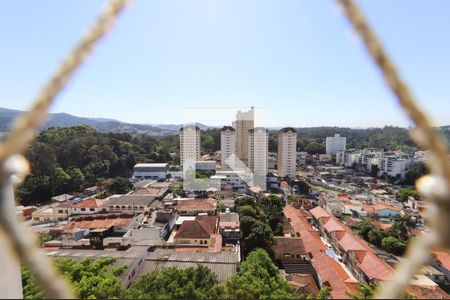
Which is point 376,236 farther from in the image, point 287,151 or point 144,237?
point 287,151

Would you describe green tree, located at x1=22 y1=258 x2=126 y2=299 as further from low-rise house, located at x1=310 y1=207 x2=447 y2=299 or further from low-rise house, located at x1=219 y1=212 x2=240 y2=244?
low-rise house, located at x1=219 y1=212 x2=240 y2=244

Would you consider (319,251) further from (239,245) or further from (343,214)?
(343,214)

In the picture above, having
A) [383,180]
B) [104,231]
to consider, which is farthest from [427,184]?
[383,180]

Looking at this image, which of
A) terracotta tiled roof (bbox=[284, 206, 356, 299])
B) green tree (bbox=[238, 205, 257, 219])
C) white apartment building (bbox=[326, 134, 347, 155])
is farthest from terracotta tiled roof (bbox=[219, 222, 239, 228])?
white apartment building (bbox=[326, 134, 347, 155])

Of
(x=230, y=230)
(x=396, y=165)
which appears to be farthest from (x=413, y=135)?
(x=396, y=165)

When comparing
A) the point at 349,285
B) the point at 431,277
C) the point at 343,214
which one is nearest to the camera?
the point at 349,285
